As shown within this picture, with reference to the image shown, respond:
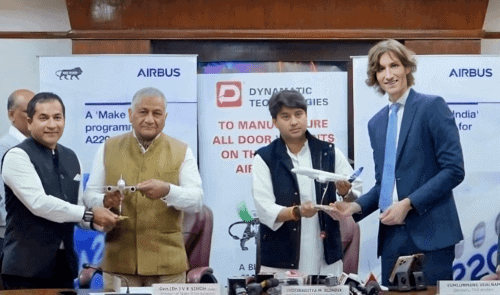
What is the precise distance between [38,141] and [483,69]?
3.05 m

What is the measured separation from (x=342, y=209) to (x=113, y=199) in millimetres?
1489

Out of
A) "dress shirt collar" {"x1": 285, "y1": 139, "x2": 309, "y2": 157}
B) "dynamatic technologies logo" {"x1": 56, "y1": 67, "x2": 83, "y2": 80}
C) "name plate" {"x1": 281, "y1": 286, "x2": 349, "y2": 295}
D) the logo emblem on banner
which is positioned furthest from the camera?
the logo emblem on banner

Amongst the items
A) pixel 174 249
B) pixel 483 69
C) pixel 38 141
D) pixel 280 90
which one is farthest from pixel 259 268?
pixel 483 69

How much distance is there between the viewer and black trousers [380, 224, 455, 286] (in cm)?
598

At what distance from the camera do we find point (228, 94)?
21.0ft

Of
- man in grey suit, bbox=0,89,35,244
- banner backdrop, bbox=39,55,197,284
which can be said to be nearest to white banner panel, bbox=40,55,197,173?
banner backdrop, bbox=39,55,197,284

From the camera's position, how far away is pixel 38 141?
19.0 ft

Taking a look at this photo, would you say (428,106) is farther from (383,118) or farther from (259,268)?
(259,268)

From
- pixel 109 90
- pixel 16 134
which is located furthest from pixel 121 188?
pixel 16 134

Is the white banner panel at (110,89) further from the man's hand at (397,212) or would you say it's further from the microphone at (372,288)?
the microphone at (372,288)

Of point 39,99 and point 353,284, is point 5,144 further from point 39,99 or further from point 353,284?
point 353,284

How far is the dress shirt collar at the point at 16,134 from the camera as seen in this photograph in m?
6.13

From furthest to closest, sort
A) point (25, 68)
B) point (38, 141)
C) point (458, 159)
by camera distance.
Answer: point (25, 68)
point (458, 159)
point (38, 141)

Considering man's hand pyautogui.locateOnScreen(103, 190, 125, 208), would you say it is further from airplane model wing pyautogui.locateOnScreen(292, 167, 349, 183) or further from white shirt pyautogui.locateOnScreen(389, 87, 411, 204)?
white shirt pyautogui.locateOnScreen(389, 87, 411, 204)
